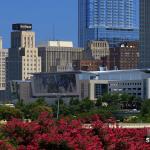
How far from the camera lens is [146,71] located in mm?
198875

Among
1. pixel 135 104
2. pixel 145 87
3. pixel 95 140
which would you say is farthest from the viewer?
pixel 145 87

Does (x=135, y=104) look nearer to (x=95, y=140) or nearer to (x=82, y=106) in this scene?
(x=82, y=106)

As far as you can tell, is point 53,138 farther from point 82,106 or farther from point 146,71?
point 146,71

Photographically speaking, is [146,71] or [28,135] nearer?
[28,135]

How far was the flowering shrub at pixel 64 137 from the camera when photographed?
31.9m

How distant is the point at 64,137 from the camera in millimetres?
32250

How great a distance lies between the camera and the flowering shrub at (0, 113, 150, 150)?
105 ft

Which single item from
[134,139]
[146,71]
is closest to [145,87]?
[146,71]

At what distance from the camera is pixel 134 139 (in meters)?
38.4

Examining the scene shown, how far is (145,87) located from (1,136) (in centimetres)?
15971

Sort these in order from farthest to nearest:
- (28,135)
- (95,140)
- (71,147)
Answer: (28,135), (95,140), (71,147)

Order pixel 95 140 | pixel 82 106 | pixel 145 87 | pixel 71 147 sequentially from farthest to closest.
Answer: pixel 145 87 < pixel 82 106 < pixel 95 140 < pixel 71 147

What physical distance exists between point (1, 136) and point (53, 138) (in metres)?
5.75

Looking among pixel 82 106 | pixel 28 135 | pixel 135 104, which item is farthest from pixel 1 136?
pixel 135 104
